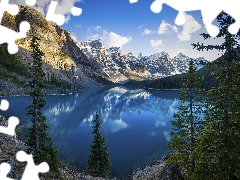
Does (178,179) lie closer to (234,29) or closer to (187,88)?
(187,88)

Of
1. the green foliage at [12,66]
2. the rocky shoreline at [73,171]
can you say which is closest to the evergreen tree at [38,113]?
the rocky shoreline at [73,171]

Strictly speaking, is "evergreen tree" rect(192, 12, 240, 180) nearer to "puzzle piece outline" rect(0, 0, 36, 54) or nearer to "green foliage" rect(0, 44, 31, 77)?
"puzzle piece outline" rect(0, 0, 36, 54)

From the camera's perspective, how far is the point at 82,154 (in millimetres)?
47531

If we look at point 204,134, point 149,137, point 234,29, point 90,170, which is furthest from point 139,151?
point 234,29

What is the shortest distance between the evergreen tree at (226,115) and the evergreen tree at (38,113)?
17.4 m

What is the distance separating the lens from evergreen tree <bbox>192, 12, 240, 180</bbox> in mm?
14312

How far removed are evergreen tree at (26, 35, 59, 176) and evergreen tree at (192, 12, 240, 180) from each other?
1735cm

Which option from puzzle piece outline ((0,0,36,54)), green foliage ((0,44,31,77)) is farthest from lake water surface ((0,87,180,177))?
green foliage ((0,44,31,77))

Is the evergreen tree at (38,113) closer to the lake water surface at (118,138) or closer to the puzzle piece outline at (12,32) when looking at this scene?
the puzzle piece outline at (12,32)

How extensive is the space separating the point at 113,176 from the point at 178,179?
56.4 feet

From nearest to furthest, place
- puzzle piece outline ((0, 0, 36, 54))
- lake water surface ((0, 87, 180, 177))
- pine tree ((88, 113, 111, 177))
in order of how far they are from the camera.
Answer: puzzle piece outline ((0, 0, 36, 54)), pine tree ((88, 113, 111, 177)), lake water surface ((0, 87, 180, 177))

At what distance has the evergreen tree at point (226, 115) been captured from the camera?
47.0 ft

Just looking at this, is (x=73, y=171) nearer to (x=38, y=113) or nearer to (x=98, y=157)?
(x=98, y=157)

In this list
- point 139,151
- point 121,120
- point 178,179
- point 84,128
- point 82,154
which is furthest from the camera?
point 121,120
